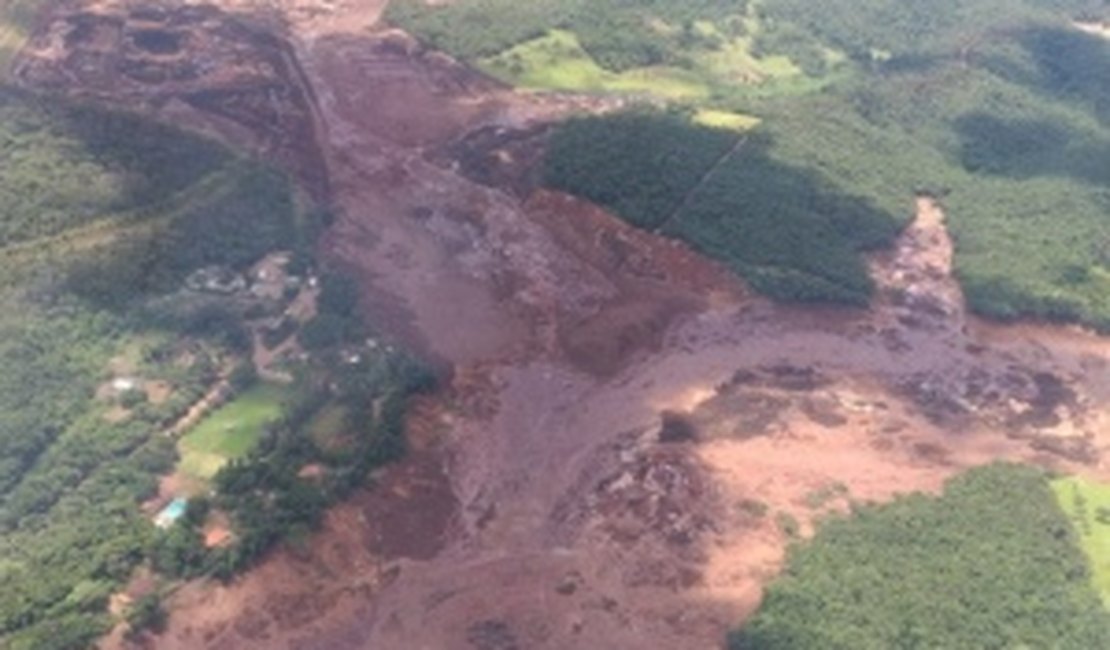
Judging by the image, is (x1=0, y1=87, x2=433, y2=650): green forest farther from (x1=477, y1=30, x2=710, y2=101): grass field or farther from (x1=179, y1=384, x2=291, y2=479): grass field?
(x1=477, y1=30, x2=710, y2=101): grass field

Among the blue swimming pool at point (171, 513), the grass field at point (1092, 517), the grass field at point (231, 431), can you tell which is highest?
the grass field at point (1092, 517)

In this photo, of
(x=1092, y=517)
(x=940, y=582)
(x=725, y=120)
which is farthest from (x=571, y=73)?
(x=940, y=582)

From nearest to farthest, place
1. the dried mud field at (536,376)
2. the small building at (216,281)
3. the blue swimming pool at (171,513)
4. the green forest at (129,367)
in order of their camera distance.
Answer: the green forest at (129,367) → the dried mud field at (536,376) → the blue swimming pool at (171,513) → the small building at (216,281)

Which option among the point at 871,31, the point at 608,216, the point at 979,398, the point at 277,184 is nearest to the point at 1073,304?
the point at 979,398

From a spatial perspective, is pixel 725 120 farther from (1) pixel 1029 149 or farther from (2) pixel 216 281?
(2) pixel 216 281

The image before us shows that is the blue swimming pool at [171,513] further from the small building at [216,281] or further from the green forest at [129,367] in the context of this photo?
the small building at [216,281]

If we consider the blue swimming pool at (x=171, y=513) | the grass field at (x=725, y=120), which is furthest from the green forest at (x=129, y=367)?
the grass field at (x=725, y=120)

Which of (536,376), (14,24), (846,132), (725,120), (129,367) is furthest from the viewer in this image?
(846,132)

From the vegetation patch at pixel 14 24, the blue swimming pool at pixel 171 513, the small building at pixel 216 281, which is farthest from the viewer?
the vegetation patch at pixel 14 24
